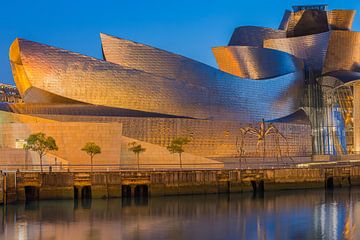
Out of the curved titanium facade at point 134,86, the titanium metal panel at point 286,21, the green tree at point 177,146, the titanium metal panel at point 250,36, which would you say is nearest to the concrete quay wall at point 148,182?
the green tree at point 177,146

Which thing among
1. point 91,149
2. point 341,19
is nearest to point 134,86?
point 91,149

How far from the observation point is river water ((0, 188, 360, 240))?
2573 centimetres

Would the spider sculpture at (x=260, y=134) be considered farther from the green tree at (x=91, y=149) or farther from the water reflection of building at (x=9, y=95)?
the water reflection of building at (x=9, y=95)

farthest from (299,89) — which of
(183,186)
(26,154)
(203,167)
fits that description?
(26,154)

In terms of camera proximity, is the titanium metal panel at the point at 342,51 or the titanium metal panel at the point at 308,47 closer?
the titanium metal panel at the point at 308,47

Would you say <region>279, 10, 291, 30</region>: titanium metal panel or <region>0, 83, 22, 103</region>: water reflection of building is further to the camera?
<region>0, 83, 22, 103</region>: water reflection of building

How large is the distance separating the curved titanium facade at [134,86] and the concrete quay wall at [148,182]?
10.3m

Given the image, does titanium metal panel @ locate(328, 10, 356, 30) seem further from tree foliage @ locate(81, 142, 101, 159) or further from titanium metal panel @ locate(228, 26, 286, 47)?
tree foliage @ locate(81, 142, 101, 159)

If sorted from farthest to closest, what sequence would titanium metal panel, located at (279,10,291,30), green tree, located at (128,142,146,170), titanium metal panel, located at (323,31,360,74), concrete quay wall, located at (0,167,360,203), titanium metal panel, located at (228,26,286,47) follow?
titanium metal panel, located at (279,10,291,30) → titanium metal panel, located at (228,26,286,47) → titanium metal panel, located at (323,31,360,74) → green tree, located at (128,142,146,170) → concrete quay wall, located at (0,167,360,203)

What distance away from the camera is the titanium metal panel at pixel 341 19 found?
65562mm

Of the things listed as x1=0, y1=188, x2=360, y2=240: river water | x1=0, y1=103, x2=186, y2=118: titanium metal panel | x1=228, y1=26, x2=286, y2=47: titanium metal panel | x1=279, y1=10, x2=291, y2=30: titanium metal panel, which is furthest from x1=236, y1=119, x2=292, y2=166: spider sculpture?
x1=279, y1=10, x2=291, y2=30: titanium metal panel

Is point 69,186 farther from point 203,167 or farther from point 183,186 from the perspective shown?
point 203,167

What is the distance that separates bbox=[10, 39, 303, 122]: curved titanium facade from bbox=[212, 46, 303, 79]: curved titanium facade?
113 inches

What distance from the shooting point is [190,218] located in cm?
2961
